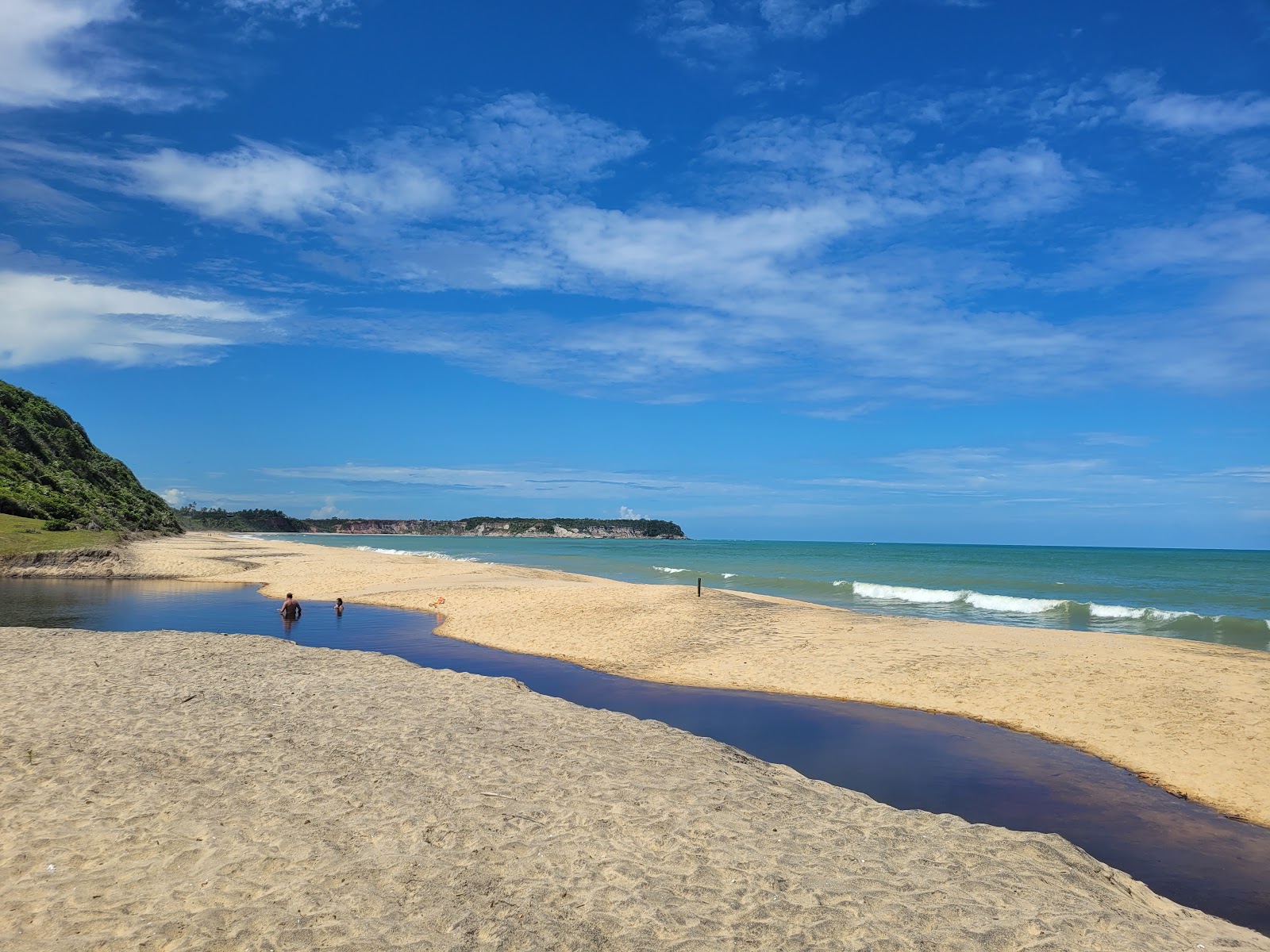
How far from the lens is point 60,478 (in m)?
72.3

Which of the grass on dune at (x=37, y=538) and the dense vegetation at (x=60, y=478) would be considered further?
the dense vegetation at (x=60, y=478)

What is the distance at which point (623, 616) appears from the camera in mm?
27422

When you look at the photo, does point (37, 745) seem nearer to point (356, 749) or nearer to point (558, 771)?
point (356, 749)

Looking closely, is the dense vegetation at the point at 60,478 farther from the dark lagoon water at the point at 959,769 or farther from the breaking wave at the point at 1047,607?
the breaking wave at the point at 1047,607

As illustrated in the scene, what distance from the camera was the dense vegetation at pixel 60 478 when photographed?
5527 centimetres

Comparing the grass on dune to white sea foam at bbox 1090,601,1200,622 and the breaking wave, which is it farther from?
white sea foam at bbox 1090,601,1200,622

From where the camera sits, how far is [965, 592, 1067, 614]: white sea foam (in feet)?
123

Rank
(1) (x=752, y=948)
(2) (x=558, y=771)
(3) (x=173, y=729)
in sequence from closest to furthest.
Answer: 1. (1) (x=752, y=948)
2. (2) (x=558, y=771)
3. (3) (x=173, y=729)

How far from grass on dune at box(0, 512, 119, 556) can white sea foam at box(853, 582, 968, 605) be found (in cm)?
4578

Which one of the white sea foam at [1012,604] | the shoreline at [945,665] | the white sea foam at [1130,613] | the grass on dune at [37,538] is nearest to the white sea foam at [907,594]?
the white sea foam at [1012,604]

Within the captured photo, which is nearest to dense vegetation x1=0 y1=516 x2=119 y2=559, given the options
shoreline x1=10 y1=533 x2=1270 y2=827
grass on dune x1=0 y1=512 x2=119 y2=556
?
grass on dune x1=0 y1=512 x2=119 y2=556

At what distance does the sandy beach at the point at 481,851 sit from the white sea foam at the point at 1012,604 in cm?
3085

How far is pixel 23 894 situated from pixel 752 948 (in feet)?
20.6

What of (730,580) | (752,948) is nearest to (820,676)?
(752,948)
